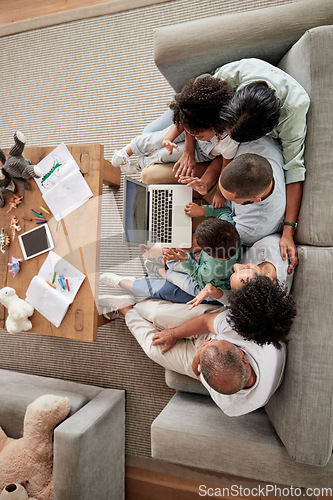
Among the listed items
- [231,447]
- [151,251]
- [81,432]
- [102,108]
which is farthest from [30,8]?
[231,447]

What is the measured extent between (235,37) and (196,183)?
0.54 meters

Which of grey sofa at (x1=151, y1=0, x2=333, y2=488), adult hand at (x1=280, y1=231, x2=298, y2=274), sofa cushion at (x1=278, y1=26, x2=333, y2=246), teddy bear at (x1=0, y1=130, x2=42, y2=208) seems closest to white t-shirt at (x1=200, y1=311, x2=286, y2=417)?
grey sofa at (x1=151, y1=0, x2=333, y2=488)

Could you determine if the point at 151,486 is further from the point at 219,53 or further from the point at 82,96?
the point at 82,96

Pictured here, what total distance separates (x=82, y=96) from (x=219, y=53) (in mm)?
1009

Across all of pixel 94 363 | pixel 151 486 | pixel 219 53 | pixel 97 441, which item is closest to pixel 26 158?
pixel 219 53

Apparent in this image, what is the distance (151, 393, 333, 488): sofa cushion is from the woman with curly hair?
84 centimetres

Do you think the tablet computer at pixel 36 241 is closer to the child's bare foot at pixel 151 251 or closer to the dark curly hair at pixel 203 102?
the child's bare foot at pixel 151 251

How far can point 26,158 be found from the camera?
4.78 feet

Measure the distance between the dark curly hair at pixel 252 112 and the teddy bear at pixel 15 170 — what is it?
86cm

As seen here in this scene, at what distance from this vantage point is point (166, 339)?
133cm

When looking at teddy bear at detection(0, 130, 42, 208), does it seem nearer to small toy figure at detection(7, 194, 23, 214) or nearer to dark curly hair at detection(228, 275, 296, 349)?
small toy figure at detection(7, 194, 23, 214)

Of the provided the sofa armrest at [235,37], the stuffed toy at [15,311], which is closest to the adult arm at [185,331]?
the stuffed toy at [15,311]

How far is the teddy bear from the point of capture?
1.37 metres

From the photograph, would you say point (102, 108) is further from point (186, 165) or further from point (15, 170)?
point (186, 165)
